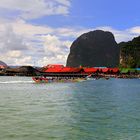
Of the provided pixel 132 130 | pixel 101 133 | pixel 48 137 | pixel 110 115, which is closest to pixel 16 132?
pixel 48 137

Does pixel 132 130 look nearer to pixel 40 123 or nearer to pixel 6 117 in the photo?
pixel 40 123

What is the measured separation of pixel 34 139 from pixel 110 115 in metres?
13.7

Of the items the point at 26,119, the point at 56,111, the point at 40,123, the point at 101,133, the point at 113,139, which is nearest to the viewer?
the point at 113,139

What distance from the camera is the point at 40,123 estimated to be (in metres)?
32.5

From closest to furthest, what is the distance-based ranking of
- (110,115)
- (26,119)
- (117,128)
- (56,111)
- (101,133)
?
(101,133) → (117,128) → (26,119) → (110,115) → (56,111)

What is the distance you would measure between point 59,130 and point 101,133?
11.1 feet

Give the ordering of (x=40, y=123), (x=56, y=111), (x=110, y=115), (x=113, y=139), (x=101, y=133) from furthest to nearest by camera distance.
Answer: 1. (x=56, y=111)
2. (x=110, y=115)
3. (x=40, y=123)
4. (x=101, y=133)
5. (x=113, y=139)

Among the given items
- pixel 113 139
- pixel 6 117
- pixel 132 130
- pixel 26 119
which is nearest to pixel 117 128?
pixel 132 130

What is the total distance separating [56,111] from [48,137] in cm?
1483

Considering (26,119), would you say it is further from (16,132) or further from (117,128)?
(117,128)

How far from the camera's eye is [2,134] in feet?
90.6

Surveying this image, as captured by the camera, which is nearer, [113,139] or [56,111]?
[113,139]

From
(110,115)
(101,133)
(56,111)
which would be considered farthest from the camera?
(56,111)

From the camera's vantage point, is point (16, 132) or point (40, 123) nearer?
point (16, 132)
